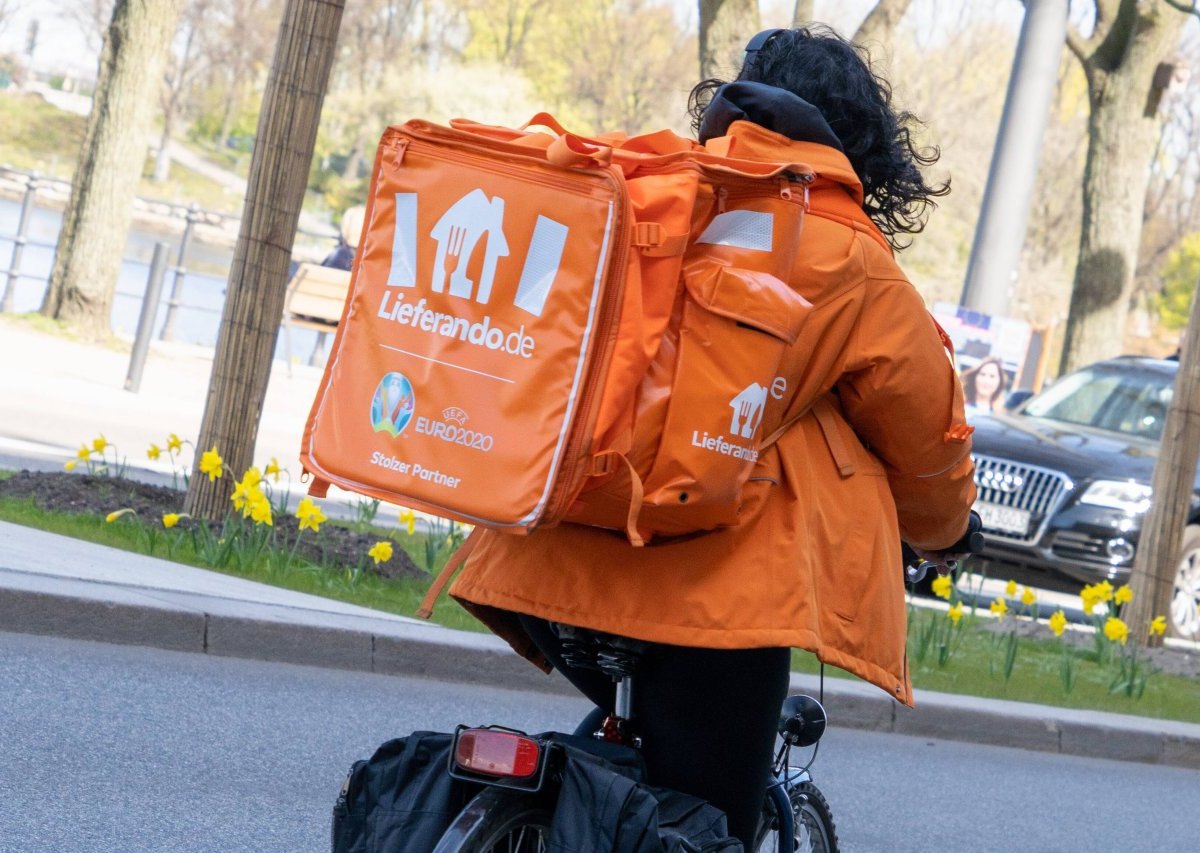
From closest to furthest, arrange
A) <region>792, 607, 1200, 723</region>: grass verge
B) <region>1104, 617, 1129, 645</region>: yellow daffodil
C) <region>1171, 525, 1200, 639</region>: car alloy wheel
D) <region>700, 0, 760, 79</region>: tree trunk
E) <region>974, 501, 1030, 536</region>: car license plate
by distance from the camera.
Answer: <region>792, 607, 1200, 723</region>: grass verge, <region>1104, 617, 1129, 645</region>: yellow daffodil, <region>1171, 525, 1200, 639</region>: car alloy wheel, <region>974, 501, 1030, 536</region>: car license plate, <region>700, 0, 760, 79</region>: tree trunk

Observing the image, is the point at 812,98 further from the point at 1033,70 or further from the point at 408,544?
the point at 1033,70

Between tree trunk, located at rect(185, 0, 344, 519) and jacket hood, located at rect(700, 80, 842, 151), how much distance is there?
5487 mm

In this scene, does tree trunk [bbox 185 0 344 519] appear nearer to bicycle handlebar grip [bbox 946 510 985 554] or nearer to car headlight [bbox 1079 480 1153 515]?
bicycle handlebar grip [bbox 946 510 985 554]

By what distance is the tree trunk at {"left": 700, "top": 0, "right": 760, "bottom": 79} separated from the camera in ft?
53.8

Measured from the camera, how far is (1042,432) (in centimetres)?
1321

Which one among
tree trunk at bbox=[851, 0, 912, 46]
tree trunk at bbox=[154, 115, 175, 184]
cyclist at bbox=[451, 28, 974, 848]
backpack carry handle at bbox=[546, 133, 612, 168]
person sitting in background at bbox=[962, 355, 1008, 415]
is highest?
tree trunk at bbox=[154, 115, 175, 184]

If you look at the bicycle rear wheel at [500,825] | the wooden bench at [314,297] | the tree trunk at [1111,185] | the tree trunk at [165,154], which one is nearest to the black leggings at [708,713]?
the bicycle rear wheel at [500,825]

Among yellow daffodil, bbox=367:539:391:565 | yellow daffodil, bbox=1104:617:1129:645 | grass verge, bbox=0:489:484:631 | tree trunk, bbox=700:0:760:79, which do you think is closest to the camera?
grass verge, bbox=0:489:484:631

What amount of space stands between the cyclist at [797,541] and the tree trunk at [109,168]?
1518 centimetres

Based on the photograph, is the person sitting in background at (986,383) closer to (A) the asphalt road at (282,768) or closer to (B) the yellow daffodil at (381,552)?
(A) the asphalt road at (282,768)

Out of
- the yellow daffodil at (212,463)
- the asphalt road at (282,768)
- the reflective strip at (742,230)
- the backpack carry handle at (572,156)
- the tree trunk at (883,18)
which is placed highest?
the tree trunk at (883,18)

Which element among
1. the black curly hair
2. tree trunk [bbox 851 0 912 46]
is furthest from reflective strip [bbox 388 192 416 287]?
tree trunk [bbox 851 0 912 46]

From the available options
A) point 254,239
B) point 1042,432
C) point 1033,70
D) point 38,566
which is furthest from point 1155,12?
point 38,566

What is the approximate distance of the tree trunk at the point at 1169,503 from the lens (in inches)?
413
